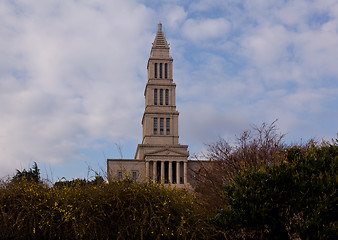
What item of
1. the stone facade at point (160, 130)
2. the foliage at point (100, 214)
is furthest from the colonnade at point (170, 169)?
the foliage at point (100, 214)

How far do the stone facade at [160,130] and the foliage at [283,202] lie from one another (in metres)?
56.5

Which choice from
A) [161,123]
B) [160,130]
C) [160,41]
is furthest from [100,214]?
[160,41]

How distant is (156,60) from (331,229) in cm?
7428

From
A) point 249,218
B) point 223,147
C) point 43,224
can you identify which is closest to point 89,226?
point 43,224

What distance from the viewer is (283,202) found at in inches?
434

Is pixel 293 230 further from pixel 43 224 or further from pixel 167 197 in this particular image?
pixel 43 224

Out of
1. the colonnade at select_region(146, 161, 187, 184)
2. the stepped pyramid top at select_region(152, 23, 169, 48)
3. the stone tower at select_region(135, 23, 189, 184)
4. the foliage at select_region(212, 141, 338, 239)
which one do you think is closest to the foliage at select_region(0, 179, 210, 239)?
the foliage at select_region(212, 141, 338, 239)

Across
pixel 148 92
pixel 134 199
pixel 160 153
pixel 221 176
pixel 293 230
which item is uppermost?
pixel 148 92

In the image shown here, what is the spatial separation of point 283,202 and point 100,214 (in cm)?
570

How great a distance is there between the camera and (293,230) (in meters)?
10.6

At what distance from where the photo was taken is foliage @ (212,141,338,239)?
34.3 ft

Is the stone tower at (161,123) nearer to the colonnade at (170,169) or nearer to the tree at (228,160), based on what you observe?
the colonnade at (170,169)

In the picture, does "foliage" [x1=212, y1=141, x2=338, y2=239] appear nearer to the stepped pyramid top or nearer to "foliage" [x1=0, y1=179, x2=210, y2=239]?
"foliage" [x1=0, y1=179, x2=210, y2=239]

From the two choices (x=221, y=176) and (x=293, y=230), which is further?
(x=221, y=176)
